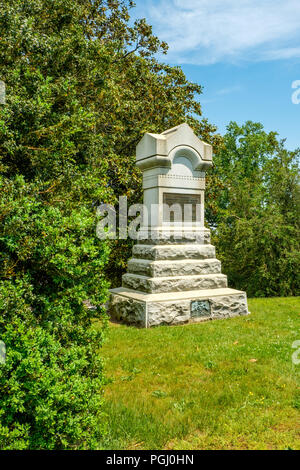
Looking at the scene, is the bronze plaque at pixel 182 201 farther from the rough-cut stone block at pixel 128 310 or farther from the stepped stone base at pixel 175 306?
the rough-cut stone block at pixel 128 310

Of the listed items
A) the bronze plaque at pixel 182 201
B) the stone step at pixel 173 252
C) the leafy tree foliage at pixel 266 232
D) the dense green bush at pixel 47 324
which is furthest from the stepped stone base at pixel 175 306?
the leafy tree foliage at pixel 266 232

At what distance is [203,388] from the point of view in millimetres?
4027

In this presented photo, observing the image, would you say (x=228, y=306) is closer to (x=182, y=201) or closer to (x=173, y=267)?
(x=173, y=267)

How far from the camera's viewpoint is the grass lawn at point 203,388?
9.97 ft

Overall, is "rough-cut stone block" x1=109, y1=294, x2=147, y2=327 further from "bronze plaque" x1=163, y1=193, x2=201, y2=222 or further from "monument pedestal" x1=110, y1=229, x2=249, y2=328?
"bronze plaque" x1=163, y1=193, x2=201, y2=222

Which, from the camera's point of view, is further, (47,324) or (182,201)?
(182,201)

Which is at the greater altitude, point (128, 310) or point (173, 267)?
point (173, 267)

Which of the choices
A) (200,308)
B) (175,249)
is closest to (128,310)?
(200,308)

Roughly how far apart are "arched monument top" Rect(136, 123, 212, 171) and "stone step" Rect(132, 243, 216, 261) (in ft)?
5.74

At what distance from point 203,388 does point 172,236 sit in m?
4.12

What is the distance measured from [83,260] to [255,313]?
5848 millimetres

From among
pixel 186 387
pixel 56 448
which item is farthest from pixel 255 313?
pixel 56 448

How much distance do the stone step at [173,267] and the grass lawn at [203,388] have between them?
128 cm

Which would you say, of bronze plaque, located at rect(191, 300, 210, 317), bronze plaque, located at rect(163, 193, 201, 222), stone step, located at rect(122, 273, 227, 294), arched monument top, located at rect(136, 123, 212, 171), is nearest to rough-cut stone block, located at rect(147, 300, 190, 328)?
bronze plaque, located at rect(191, 300, 210, 317)
